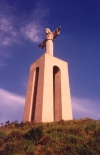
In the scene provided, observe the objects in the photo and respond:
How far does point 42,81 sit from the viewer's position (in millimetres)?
20141

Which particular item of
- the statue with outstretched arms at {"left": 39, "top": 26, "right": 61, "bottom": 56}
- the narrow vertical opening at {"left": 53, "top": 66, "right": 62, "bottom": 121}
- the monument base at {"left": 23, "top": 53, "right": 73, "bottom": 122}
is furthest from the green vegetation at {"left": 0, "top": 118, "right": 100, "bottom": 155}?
the statue with outstretched arms at {"left": 39, "top": 26, "right": 61, "bottom": 56}

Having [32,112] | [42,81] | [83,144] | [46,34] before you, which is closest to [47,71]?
[42,81]

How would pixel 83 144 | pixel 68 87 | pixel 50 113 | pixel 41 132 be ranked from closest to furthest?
pixel 83 144 < pixel 41 132 < pixel 50 113 < pixel 68 87

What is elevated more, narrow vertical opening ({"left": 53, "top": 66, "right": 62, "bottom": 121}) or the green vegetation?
Result: narrow vertical opening ({"left": 53, "top": 66, "right": 62, "bottom": 121})

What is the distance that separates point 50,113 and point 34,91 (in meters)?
4.42

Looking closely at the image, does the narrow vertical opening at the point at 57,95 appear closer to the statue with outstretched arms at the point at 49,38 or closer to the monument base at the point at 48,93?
the monument base at the point at 48,93

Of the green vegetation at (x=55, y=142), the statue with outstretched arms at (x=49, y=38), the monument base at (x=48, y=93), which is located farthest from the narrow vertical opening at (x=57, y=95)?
the green vegetation at (x=55, y=142)

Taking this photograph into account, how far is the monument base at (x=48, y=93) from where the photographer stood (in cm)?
1845

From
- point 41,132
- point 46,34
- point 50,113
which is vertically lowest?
point 41,132

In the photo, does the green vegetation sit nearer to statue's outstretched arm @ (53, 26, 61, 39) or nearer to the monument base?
the monument base

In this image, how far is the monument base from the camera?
60.5 ft

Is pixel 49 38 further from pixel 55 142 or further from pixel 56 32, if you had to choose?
pixel 55 142

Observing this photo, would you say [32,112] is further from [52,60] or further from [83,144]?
[83,144]

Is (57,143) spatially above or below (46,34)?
below
